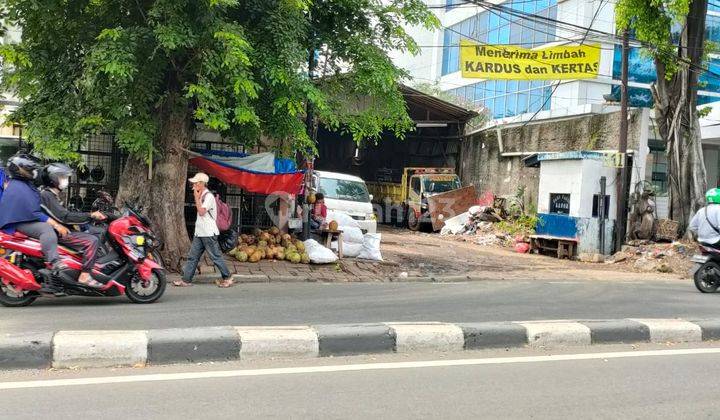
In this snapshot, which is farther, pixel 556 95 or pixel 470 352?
pixel 556 95

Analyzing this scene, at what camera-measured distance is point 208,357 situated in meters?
5.18

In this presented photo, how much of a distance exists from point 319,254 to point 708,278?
649 cm

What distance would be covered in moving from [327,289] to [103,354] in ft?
14.4

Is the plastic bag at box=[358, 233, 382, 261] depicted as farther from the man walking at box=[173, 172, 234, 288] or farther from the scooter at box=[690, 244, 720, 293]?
the scooter at box=[690, 244, 720, 293]

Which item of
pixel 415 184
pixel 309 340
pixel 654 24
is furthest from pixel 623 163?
pixel 309 340

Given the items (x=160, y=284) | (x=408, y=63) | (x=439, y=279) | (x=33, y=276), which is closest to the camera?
(x=33, y=276)

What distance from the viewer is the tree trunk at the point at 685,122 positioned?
48.5ft

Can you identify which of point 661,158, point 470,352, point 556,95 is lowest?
point 470,352

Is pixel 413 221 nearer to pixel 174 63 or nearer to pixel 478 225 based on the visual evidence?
pixel 478 225

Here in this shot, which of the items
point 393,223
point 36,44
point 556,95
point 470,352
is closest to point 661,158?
point 556,95

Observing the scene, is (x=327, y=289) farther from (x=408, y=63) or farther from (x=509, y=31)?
(x=408, y=63)

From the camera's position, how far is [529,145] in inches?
811

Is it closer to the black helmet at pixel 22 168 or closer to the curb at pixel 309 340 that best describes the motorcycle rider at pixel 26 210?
the black helmet at pixel 22 168

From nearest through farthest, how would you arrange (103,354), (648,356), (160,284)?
1. (103,354)
2. (648,356)
3. (160,284)
